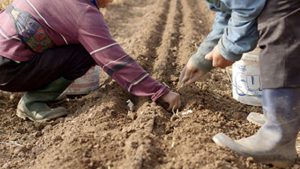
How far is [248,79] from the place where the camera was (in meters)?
4.22

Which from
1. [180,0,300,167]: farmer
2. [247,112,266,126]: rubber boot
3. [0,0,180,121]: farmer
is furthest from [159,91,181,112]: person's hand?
[180,0,300,167]: farmer

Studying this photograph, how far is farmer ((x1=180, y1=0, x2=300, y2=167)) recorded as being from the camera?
293 cm

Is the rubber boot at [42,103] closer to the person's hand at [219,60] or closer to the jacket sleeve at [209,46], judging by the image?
the jacket sleeve at [209,46]

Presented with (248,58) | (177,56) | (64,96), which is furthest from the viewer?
(177,56)

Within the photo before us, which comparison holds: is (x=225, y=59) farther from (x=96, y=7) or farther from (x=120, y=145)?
(x=96, y=7)

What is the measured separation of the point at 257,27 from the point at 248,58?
44.2 inches

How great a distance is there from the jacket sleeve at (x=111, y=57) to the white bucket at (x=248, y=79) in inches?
A: 30.5

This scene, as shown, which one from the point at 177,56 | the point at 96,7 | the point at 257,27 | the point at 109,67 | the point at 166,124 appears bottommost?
the point at 177,56

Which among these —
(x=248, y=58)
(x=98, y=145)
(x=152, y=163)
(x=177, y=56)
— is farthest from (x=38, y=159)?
(x=177, y=56)

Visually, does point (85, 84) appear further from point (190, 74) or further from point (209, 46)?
point (209, 46)

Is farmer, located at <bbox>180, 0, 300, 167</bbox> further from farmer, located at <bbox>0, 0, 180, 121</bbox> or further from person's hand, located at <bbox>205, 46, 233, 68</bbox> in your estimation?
farmer, located at <bbox>0, 0, 180, 121</bbox>

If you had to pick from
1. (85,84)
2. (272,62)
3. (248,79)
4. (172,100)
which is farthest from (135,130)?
(248,79)

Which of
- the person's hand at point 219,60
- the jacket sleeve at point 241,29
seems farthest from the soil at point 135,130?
the jacket sleeve at point 241,29

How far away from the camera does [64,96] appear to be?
175 inches
